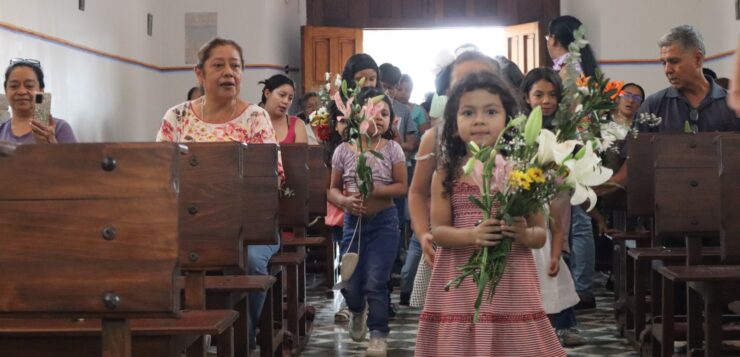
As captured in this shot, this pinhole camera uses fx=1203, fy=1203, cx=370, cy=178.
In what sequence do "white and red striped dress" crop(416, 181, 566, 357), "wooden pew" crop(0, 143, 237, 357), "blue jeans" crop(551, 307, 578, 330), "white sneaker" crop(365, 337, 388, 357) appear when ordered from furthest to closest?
"blue jeans" crop(551, 307, 578, 330), "white sneaker" crop(365, 337, 388, 357), "white and red striped dress" crop(416, 181, 566, 357), "wooden pew" crop(0, 143, 237, 357)

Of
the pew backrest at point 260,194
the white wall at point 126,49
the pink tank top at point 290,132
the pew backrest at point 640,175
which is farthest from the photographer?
the white wall at point 126,49

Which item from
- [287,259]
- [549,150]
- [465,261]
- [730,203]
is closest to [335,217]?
[287,259]

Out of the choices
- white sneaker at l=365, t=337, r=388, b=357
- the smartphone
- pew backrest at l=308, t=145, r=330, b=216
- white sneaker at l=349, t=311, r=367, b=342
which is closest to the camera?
the smartphone

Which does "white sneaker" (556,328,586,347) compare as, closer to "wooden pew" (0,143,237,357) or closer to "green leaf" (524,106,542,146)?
"green leaf" (524,106,542,146)

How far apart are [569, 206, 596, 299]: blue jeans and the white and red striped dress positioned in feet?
12.5

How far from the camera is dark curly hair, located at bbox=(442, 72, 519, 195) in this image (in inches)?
156

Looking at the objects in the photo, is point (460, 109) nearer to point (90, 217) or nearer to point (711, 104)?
point (90, 217)

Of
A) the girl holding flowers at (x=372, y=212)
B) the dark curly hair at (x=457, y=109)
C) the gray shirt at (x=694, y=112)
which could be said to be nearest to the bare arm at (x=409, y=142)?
the girl holding flowers at (x=372, y=212)

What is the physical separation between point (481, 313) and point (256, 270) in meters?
2.13

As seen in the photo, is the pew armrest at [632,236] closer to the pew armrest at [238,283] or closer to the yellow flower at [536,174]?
the pew armrest at [238,283]

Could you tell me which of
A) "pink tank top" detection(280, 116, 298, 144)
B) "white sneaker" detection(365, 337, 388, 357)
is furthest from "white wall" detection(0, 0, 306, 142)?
"white sneaker" detection(365, 337, 388, 357)

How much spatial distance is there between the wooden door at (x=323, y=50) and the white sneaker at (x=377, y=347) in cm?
897

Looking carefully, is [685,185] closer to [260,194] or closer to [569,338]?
[569,338]

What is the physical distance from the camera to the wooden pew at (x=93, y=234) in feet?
9.95
